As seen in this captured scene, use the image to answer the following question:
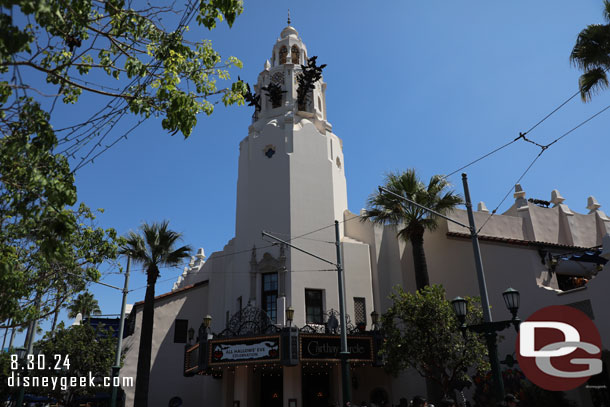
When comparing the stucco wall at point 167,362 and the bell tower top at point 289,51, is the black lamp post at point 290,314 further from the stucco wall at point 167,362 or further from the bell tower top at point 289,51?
the bell tower top at point 289,51

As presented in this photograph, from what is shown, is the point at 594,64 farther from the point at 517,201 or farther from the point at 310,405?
the point at 310,405

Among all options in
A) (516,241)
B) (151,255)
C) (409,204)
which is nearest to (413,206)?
(409,204)

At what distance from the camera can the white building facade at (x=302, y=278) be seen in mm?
23016

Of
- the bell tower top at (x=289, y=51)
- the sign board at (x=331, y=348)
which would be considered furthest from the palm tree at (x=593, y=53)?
the bell tower top at (x=289, y=51)

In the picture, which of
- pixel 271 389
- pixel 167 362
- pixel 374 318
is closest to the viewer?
pixel 374 318

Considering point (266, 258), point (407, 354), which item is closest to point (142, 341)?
point (266, 258)

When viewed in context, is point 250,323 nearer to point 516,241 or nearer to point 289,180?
point 289,180

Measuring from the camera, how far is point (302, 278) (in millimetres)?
25125

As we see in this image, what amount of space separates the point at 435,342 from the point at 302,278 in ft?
29.3

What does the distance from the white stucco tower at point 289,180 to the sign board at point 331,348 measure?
102 inches

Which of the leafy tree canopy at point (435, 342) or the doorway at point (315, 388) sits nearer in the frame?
the leafy tree canopy at point (435, 342)

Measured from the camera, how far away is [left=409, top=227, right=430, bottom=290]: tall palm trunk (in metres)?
23.0

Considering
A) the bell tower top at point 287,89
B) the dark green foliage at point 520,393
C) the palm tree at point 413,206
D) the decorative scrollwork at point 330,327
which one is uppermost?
the bell tower top at point 287,89

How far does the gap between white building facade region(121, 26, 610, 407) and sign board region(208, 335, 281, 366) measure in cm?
5
